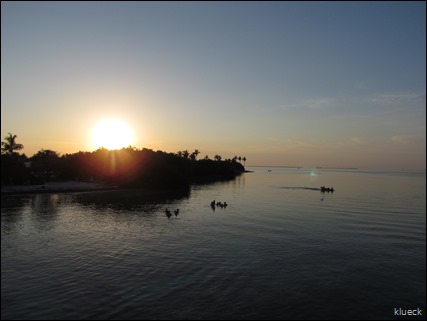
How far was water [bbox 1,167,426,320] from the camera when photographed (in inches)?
803

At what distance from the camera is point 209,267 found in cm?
2827

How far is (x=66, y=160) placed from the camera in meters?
150

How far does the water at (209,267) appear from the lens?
2041 centimetres

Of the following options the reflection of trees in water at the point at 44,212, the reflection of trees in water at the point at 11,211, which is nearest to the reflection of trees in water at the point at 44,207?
the reflection of trees in water at the point at 44,212

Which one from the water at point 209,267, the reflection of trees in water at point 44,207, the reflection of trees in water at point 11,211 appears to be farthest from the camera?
the reflection of trees in water at point 44,207

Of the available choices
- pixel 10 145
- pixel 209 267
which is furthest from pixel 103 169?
pixel 209 267

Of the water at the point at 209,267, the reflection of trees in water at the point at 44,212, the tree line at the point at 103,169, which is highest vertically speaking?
the tree line at the point at 103,169

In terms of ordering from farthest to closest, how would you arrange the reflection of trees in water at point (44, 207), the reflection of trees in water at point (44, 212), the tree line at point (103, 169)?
the tree line at point (103, 169) < the reflection of trees in water at point (44, 207) < the reflection of trees in water at point (44, 212)

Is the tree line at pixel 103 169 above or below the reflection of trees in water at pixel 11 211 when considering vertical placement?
above

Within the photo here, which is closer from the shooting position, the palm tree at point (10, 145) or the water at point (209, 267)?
the water at point (209, 267)

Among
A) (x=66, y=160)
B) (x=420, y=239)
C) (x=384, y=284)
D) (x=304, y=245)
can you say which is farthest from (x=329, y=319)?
(x=66, y=160)

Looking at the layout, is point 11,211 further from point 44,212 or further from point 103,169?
point 103,169

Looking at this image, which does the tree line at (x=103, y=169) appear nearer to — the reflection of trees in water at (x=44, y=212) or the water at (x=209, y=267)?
the reflection of trees in water at (x=44, y=212)

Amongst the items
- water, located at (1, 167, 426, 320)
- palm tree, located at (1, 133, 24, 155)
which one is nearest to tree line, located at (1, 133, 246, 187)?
palm tree, located at (1, 133, 24, 155)
